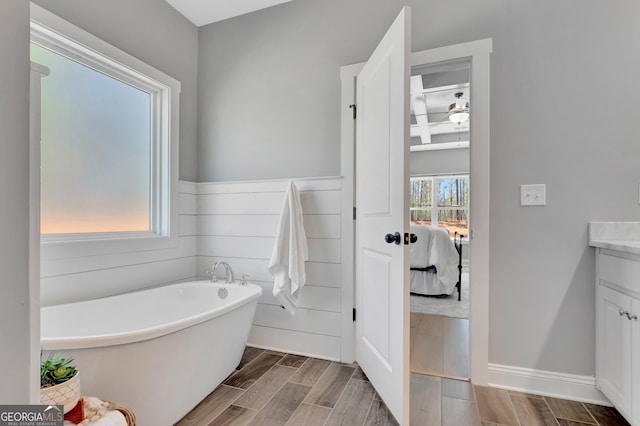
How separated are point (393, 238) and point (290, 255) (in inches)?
32.1

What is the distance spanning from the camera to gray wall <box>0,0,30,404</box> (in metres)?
0.47

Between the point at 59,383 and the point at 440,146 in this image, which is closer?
the point at 59,383

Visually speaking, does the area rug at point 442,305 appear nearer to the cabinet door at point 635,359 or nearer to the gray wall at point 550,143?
the gray wall at point 550,143

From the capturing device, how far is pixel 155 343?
1352 mm

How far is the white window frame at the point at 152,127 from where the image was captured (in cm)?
171

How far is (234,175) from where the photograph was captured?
256 cm

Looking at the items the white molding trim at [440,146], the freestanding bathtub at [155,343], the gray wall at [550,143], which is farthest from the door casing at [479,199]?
the white molding trim at [440,146]

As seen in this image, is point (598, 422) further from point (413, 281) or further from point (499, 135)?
point (413, 281)

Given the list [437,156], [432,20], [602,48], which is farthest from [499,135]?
[437,156]

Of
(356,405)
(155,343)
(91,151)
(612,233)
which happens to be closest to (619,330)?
(612,233)

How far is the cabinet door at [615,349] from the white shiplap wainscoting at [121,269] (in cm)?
279

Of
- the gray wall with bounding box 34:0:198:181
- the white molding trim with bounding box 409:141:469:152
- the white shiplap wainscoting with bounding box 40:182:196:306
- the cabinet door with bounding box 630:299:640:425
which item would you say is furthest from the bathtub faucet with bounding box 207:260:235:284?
the white molding trim with bounding box 409:141:469:152

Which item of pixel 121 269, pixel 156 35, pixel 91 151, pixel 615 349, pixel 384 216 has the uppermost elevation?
pixel 156 35

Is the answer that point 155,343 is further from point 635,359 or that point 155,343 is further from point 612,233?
point 612,233
